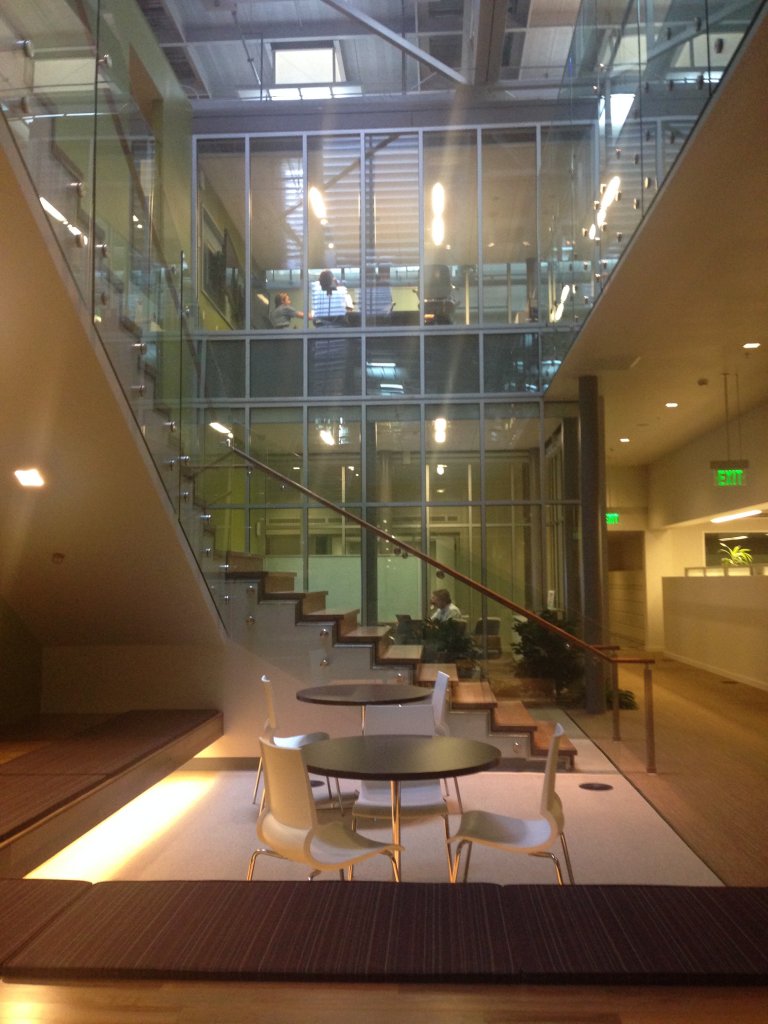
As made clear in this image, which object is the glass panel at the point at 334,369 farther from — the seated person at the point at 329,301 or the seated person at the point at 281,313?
the seated person at the point at 281,313

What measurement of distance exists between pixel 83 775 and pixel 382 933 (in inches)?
109

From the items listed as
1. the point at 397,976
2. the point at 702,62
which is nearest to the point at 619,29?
the point at 702,62

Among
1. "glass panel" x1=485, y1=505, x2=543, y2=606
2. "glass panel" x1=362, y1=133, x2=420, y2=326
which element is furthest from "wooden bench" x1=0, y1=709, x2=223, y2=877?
"glass panel" x1=362, y1=133, x2=420, y2=326

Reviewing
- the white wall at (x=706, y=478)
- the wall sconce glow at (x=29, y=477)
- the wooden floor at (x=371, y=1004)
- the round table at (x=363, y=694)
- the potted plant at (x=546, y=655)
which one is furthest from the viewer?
the white wall at (x=706, y=478)

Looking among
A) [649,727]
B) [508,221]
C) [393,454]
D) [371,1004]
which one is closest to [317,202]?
[508,221]

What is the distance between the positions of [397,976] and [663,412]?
34.3 ft

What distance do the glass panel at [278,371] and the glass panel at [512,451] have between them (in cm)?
243

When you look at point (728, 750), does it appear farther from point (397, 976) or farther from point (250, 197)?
point (250, 197)

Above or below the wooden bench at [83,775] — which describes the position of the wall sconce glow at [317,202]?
above

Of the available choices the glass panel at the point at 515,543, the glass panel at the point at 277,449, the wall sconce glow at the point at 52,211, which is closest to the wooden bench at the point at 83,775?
the glass panel at the point at 277,449

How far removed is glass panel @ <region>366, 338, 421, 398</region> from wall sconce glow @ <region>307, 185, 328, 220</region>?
1955mm

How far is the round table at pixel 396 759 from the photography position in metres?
4.16

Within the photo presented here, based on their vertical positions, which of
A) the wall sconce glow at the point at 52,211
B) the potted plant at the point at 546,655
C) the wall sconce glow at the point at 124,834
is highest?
the wall sconce glow at the point at 52,211

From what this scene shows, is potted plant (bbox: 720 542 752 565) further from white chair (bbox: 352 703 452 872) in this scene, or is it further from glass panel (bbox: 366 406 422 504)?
white chair (bbox: 352 703 452 872)
